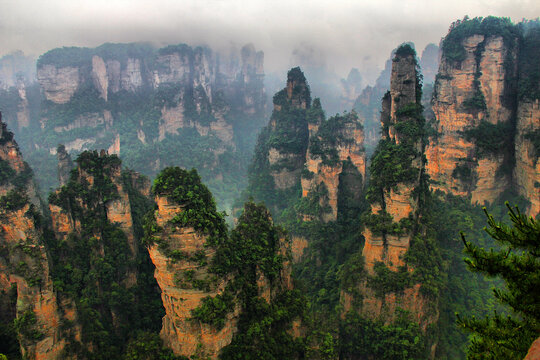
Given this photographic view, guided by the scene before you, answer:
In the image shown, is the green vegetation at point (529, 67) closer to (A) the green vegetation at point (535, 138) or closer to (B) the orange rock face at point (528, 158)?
(B) the orange rock face at point (528, 158)

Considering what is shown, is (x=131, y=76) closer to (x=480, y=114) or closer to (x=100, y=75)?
(x=100, y=75)

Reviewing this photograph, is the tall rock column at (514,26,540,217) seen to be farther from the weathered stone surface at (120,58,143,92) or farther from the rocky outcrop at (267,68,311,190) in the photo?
the weathered stone surface at (120,58,143,92)

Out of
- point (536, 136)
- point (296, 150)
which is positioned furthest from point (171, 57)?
point (536, 136)

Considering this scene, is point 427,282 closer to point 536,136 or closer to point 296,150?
point 536,136

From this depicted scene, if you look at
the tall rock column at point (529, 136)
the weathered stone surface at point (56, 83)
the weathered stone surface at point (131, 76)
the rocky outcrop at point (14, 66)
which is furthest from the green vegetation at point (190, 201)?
the rocky outcrop at point (14, 66)

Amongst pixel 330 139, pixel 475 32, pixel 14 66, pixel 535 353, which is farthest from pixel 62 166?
pixel 14 66

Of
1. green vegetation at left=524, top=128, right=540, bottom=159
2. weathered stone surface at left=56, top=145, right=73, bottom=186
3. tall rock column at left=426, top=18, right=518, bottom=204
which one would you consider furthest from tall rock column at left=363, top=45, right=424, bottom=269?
weathered stone surface at left=56, top=145, right=73, bottom=186

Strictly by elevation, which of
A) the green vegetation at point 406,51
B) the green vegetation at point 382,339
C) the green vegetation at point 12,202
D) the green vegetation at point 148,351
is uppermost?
the green vegetation at point 406,51
